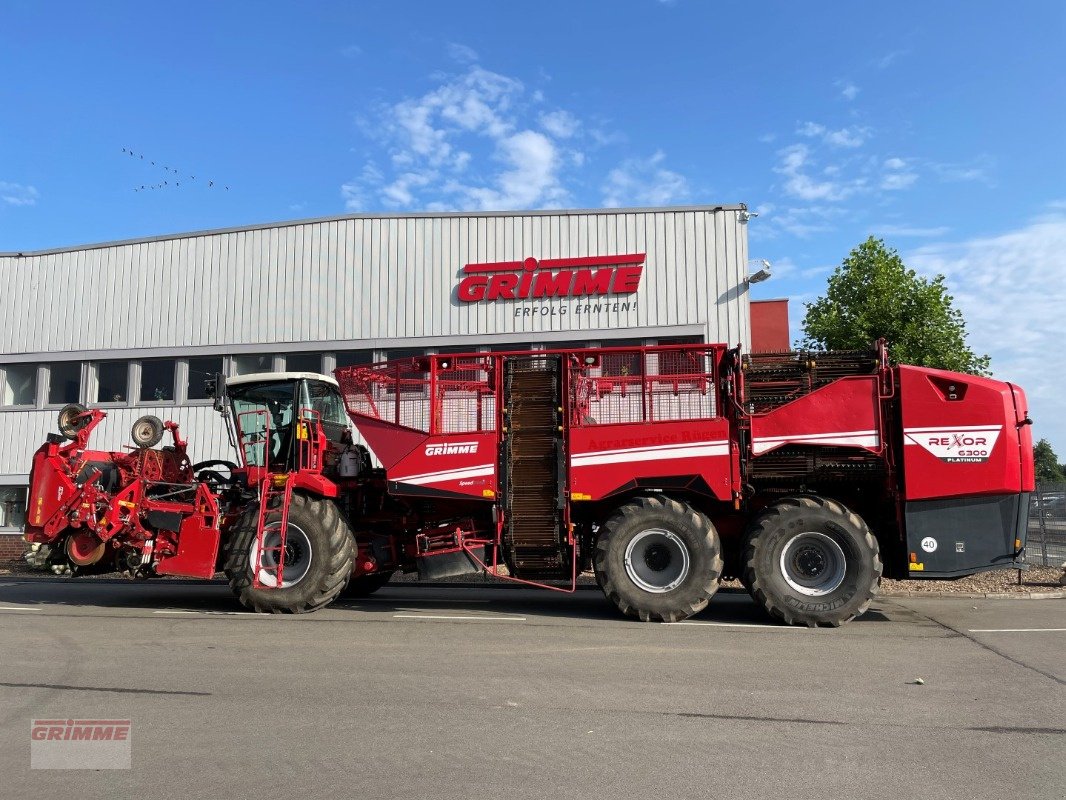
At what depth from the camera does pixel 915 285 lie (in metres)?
19.8

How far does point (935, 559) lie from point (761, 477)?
1988 millimetres

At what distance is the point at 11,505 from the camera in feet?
61.2

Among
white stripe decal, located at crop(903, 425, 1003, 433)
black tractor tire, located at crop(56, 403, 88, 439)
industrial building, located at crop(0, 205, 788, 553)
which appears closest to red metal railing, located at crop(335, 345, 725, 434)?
white stripe decal, located at crop(903, 425, 1003, 433)

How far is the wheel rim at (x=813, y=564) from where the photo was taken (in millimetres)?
8430

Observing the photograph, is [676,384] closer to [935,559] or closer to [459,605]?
[935,559]

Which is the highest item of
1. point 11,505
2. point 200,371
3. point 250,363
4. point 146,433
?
point 250,363

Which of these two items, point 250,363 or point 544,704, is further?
point 250,363

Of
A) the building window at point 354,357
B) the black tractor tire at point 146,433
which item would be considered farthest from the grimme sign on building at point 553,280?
the black tractor tire at point 146,433

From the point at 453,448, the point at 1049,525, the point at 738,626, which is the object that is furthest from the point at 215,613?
the point at 1049,525

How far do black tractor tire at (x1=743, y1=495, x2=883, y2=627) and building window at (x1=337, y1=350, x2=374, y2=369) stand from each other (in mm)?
11337

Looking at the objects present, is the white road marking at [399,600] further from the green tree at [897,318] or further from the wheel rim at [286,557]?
the green tree at [897,318]

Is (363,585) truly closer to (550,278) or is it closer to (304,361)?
(304,361)

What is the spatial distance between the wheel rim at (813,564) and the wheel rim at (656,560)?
1.09 m

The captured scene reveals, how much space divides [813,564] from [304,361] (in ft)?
42.3
